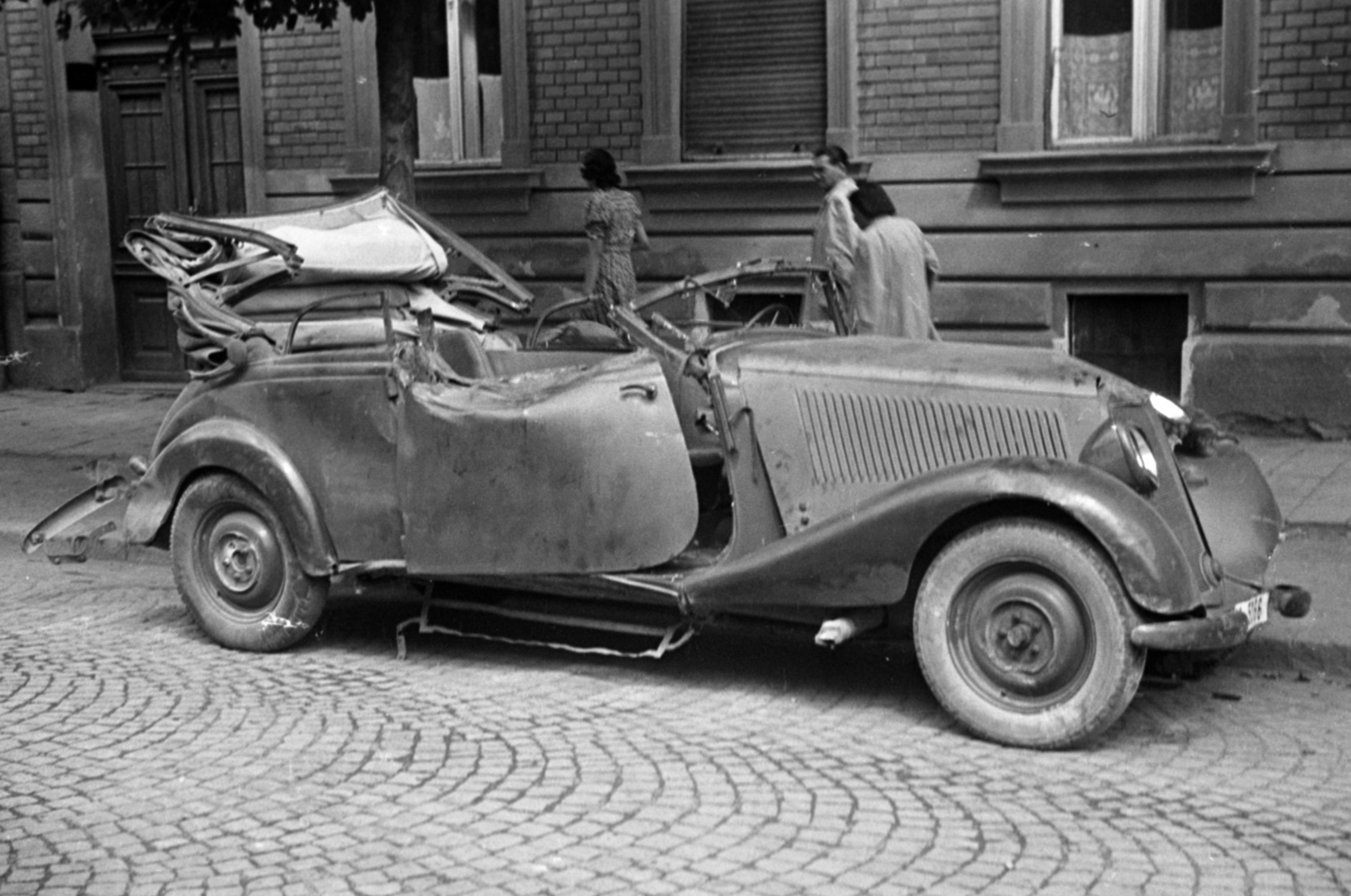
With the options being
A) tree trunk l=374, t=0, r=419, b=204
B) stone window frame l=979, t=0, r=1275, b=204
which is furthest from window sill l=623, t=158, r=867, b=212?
tree trunk l=374, t=0, r=419, b=204

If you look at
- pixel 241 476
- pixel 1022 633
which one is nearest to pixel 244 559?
pixel 241 476

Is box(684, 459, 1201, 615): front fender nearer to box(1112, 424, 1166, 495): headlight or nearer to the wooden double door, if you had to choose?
box(1112, 424, 1166, 495): headlight

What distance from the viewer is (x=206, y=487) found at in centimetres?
696

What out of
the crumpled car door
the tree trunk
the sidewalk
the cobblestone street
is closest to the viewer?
the cobblestone street

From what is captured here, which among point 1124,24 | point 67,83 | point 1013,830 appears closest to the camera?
point 1013,830

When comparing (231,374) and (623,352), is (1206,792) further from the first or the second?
(231,374)

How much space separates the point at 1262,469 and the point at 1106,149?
8.80 ft

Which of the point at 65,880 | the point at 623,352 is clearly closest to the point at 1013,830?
the point at 65,880

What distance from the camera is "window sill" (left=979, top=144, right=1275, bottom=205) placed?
11.5 metres

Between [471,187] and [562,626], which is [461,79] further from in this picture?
[562,626]

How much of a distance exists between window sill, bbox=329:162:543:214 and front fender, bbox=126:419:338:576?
23.6 ft

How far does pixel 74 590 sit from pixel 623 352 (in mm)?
3276

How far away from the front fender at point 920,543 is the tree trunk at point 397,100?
5.81 meters

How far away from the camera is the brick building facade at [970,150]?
1152 centimetres
